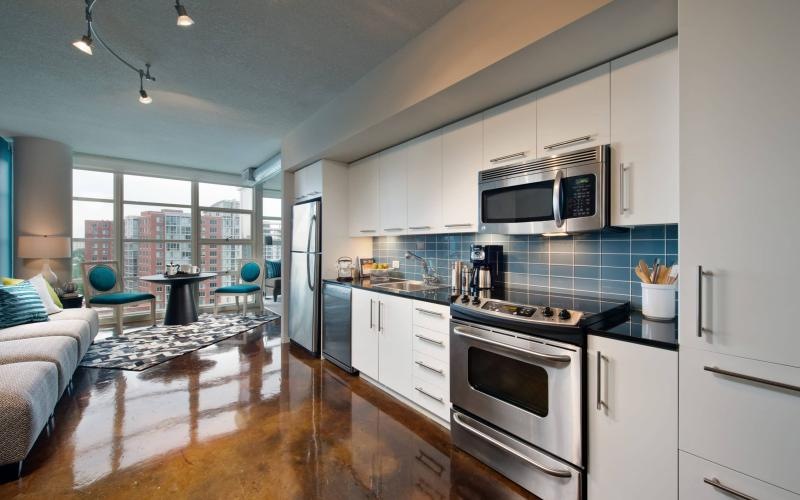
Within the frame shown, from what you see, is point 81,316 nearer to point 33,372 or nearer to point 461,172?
point 33,372

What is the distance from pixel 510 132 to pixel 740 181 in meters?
1.28

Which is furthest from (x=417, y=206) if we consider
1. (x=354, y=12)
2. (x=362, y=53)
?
(x=354, y=12)

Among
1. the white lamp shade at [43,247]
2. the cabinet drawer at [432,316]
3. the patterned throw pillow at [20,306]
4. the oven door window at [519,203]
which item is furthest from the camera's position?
the white lamp shade at [43,247]

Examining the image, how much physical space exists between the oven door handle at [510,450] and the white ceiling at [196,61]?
2535 millimetres

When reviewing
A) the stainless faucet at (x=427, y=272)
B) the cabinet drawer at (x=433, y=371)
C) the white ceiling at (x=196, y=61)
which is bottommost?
the cabinet drawer at (x=433, y=371)

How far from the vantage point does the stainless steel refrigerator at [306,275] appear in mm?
3803

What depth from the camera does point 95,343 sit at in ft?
14.5

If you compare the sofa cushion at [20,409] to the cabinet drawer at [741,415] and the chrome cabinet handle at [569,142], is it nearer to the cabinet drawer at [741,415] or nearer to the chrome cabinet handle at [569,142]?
the cabinet drawer at [741,415]

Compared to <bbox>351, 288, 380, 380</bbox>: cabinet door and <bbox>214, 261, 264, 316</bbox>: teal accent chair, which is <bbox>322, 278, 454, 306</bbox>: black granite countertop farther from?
<bbox>214, 261, 264, 316</bbox>: teal accent chair

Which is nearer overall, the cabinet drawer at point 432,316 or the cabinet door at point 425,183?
the cabinet drawer at point 432,316

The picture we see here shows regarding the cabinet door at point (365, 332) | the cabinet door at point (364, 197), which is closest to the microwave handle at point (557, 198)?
the cabinet door at point (365, 332)

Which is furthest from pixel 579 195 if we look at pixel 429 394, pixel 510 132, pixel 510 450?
pixel 429 394

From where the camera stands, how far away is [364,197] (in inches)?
145

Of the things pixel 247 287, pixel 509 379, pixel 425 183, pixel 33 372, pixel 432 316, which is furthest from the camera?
pixel 247 287
